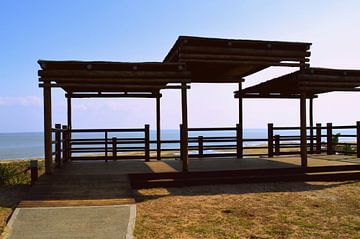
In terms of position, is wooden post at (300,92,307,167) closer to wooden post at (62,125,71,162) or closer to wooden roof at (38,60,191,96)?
wooden roof at (38,60,191,96)

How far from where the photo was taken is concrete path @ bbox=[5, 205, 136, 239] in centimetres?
617

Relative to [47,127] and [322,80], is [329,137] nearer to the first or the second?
[322,80]

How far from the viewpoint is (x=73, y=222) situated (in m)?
6.69

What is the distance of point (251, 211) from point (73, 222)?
336cm

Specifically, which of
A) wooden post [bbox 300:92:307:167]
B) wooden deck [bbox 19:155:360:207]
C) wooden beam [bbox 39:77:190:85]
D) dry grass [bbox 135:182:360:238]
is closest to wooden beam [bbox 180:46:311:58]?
wooden beam [bbox 39:77:190:85]

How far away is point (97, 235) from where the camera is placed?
242 inches

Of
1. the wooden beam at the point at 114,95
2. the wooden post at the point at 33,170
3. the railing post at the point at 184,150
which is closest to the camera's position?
the wooden post at the point at 33,170

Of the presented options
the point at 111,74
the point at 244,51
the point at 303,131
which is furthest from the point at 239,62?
the point at 111,74

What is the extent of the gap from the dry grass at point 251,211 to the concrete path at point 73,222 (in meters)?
0.28

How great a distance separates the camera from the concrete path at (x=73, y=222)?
617cm

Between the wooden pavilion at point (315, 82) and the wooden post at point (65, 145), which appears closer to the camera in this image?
the wooden pavilion at point (315, 82)

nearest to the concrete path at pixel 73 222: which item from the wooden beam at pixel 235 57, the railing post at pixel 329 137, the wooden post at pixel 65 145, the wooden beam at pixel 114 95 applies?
the wooden beam at pixel 235 57

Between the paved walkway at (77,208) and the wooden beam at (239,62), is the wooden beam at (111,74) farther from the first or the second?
the paved walkway at (77,208)

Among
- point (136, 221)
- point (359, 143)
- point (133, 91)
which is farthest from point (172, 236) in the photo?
point (359, 143)
